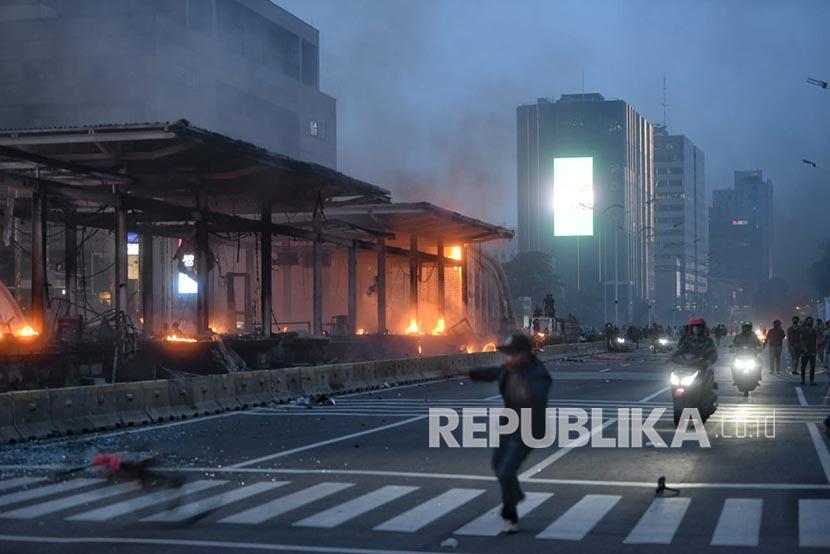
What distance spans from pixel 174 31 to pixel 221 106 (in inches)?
338

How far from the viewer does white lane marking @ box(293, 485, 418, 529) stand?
10242mm

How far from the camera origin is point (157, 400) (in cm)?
2277

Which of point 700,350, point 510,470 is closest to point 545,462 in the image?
point 700,350

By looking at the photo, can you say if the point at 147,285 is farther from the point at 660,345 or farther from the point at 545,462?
the point at 660,345

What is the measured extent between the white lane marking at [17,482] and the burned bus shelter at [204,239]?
62.1 feet

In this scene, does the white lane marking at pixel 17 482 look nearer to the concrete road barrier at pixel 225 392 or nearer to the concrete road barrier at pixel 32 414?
the concrete road barrier at pixel 32 414

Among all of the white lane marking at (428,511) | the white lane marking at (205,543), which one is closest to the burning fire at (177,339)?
the white lane marking at (428,511)

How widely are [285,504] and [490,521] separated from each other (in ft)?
7.42

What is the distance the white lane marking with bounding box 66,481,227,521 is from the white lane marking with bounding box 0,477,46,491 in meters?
2.02

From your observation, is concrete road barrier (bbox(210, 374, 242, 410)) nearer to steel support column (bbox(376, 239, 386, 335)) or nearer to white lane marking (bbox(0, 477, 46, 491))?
white lane marking (bbox(0, 477, 46, 491))

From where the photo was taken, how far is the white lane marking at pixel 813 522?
9203mm

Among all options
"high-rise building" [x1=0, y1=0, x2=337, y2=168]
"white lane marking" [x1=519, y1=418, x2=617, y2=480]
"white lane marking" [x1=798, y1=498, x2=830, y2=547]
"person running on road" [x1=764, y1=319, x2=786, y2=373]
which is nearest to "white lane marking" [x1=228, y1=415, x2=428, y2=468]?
"white lane marking" [x1=519, y1=418, x2=617, y2=480]

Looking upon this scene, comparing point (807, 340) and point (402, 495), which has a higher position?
point (807, 340)

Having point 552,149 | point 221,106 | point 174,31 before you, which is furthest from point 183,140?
point 552,149
